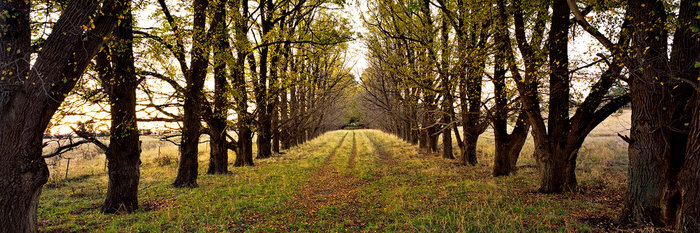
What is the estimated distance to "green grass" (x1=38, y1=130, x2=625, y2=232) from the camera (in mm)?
6176

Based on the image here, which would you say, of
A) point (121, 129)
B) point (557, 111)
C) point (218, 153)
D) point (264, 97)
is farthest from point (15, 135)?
point (557, 111)

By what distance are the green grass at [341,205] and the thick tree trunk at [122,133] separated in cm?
46

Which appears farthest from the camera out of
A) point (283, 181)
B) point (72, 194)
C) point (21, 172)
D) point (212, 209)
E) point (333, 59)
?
point (333, 59)

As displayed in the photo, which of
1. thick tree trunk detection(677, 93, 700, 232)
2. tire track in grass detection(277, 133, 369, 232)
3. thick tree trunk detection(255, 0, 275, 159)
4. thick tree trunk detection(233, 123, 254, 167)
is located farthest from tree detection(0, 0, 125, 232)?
thick tree trunk detection(233, 123, 254, 167)

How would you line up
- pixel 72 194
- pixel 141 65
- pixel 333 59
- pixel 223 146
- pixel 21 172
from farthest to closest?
pixel 333 59 < pixel 223 146 < pixel 72 194 < pixel 141 65 < pixel 21 172

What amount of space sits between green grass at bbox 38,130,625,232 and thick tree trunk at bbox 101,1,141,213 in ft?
1.52

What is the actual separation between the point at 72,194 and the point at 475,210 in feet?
39.3

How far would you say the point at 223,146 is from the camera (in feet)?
44.3

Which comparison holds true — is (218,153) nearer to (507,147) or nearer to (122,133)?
(122,133)

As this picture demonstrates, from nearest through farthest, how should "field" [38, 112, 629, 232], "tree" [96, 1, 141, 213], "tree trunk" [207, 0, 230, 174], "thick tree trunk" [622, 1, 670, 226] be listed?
"thick tree trunk" [622, 1, 670, 226] < "field" [38, 112, 629, 232] < "tree" [96, 1, 141, 213] < "tree trunk" [207, 0, 230, 174]

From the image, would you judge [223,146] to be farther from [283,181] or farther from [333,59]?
[333,59]

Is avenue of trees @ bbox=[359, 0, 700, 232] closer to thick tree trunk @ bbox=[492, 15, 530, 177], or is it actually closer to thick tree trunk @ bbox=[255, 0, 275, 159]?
thick tree trunk @ bbox=[492, 15, 530, 177]

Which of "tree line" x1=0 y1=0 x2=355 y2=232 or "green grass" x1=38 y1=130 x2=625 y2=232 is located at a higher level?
"tree line" x1=0 y1=0 x2=355 y2=232

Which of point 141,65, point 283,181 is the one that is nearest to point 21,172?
point 141,65
